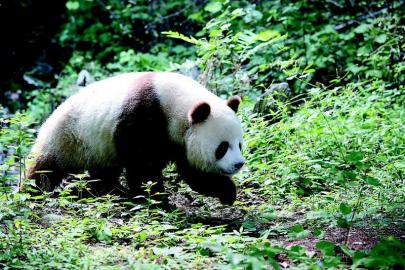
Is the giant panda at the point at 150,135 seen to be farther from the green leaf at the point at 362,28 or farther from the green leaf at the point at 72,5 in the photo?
the green leaf at the point at 72,5

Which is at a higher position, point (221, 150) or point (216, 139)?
point (216, 139)

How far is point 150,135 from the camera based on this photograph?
517 centimetres

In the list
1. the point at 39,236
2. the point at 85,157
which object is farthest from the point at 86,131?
the point at 39,236

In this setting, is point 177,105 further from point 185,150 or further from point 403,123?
point 403,123

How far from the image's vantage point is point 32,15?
13.6 meters

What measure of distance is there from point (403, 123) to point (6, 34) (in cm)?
999

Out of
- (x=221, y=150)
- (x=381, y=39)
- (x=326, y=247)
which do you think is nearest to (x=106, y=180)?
(x=221, y=150)

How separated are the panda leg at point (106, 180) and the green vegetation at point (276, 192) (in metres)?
0.33

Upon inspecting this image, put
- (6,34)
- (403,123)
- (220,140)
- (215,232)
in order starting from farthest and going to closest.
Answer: (6,34), (403,123), (220,140), (215,232)

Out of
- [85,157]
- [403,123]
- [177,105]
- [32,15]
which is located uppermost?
[32,15]

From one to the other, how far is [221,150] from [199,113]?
1.34 ft

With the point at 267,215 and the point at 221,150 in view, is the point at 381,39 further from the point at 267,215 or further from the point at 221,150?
the point at 267,215

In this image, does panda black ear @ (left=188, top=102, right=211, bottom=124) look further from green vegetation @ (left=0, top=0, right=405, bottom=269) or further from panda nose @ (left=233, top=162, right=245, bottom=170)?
green vegetation @ (left=0, top=0, right=405, bottom=269)

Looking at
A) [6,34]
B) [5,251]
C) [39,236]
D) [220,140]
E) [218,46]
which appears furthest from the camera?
[6,34]
